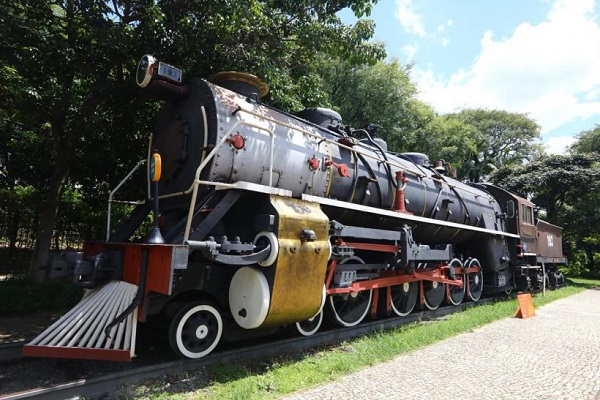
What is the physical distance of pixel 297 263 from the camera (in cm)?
466

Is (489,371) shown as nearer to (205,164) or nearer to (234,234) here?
(234,234)

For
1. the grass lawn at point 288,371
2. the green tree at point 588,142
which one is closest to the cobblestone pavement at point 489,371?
the grass lawn at point 288,371

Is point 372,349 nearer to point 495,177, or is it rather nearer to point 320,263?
point 320,263

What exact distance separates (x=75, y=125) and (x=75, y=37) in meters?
1.67

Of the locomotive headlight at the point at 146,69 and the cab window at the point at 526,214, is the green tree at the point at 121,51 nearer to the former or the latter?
the locomotive headlight at the point at 146,69

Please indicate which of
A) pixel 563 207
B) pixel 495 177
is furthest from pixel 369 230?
pixel 563 207

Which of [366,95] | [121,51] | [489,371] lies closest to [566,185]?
[366,95]

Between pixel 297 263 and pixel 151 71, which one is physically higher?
pixel 151 71

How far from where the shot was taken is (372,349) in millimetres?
5453

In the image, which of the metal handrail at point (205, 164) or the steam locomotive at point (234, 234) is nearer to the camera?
the metal handrail at point (205, 164)

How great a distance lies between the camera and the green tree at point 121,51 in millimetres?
6371

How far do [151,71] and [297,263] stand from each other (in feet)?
9.62

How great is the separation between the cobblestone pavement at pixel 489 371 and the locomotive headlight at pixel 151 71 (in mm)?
3958

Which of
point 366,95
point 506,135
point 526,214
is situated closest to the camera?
point 526,214
